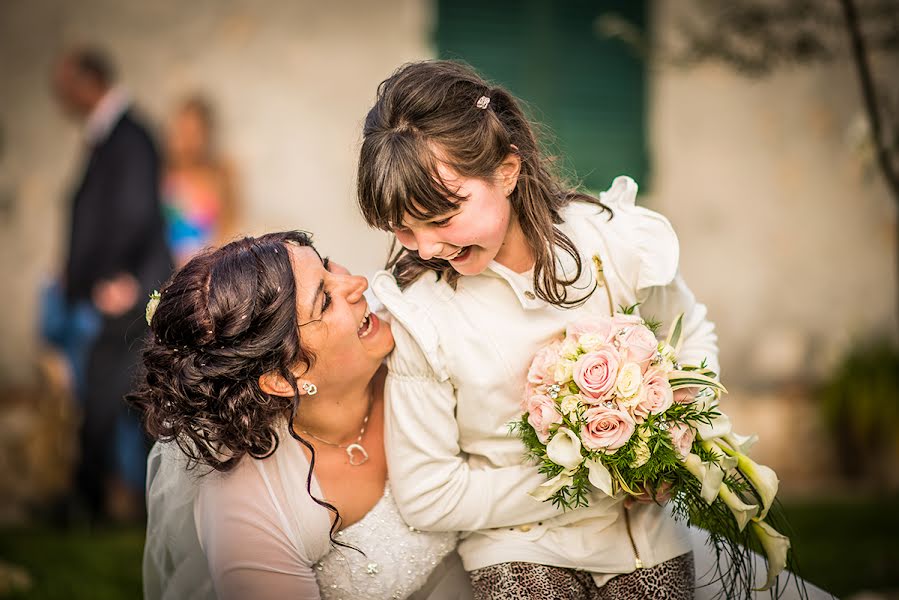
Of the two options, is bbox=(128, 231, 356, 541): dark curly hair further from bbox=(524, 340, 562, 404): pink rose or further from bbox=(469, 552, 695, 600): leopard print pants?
bbox=(524, 340, 562, 404): pink rose

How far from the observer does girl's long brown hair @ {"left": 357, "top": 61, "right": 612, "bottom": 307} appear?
8.09ft

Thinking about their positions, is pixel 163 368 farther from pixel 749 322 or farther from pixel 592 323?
pixel 749 322

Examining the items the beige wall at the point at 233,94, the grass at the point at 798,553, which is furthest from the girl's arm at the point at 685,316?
the beige wall at the point at 233,94

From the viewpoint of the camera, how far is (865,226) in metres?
7.32

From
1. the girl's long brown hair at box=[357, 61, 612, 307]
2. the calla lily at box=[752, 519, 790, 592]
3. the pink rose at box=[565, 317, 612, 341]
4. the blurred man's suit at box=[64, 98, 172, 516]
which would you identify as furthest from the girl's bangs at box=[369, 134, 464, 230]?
the blurred man's suit at box=[64, 98, 172, 516]

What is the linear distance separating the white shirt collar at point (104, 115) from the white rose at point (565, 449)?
479 centimetres

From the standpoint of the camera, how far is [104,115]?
646cm

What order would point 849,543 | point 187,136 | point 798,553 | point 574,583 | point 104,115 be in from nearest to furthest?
point 574,583, point 798,553, point 849,543, point 104,115, point 187,136

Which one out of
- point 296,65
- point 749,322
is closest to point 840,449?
point 749,322

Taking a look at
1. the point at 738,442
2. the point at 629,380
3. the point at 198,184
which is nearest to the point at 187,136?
the point at 198,184

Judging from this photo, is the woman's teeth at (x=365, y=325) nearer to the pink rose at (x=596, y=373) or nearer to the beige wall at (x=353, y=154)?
the pink rose at (x=596, y=373)

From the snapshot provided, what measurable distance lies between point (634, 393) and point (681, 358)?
0.44 meters

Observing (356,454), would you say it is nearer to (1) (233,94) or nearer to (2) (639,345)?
(2) (639,345)

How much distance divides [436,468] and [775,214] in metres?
5.27
